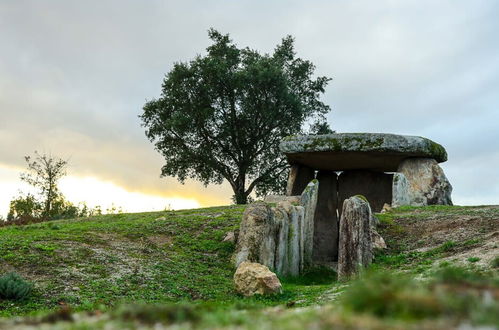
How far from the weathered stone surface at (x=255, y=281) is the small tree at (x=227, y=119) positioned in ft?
75.0

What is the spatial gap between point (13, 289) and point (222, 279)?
5156mm

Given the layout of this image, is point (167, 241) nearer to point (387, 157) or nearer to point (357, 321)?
point (387, 157)

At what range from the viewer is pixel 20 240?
634 inches

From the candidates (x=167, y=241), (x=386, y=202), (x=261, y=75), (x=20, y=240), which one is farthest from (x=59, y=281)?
(x=261, y=75)

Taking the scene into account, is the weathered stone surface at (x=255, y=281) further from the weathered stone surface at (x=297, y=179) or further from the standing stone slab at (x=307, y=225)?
the weathered stone surface at (x=297, y=179)

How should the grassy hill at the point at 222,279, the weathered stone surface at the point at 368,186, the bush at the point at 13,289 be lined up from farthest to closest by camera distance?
the weathered stone surface at the point at 368,186 < the bush at the point at 13,289 < the grassy hill at the point at 222,279

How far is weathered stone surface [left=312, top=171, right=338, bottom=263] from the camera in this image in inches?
898

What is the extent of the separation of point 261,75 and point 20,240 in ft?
70.2

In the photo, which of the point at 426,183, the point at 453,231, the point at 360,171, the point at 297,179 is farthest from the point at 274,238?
the point at 360,171

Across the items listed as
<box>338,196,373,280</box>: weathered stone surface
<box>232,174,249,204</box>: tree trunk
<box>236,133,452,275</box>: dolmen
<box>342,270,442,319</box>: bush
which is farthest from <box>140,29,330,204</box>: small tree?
<box>342,270,442,319</box>: bush

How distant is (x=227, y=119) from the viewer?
36.4m

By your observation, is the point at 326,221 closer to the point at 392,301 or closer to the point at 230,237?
the point at 230,237

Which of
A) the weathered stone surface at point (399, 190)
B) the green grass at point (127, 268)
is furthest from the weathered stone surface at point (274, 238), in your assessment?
the weathered stone surface at point (399, 190)

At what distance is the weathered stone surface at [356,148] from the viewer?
2369 cm
